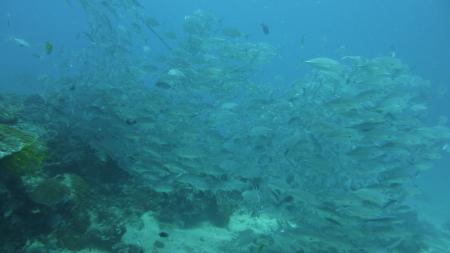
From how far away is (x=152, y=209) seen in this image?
9523 millimetres

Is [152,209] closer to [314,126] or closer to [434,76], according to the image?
[314,126]

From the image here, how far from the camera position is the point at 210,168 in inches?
372

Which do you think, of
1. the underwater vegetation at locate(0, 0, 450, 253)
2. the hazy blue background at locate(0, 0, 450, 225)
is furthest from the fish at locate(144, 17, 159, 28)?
the hazy blue background at locate(0, 0, 450, 225)

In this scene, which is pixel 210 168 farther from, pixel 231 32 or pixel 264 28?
pixel 231 32

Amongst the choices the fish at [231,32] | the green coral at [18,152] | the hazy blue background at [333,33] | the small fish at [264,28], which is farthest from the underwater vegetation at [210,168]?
the hazy blue background at [333,33]

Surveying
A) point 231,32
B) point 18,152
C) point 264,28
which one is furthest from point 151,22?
point 18,152

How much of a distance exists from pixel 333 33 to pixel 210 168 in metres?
125

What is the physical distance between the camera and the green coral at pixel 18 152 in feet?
19.5

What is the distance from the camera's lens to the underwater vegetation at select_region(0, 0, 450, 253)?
7293mm

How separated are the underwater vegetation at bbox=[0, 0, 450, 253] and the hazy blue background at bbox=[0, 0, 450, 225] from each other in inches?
656

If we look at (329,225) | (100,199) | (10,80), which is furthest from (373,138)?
(10,80)

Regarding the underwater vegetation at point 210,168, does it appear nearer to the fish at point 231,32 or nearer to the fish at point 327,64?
the fish at point 327,64

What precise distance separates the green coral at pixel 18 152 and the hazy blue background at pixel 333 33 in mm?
24581

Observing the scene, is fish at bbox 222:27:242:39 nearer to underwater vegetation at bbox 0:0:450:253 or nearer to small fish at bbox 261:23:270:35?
underwater vegetation at bbox 0:0:450:253
